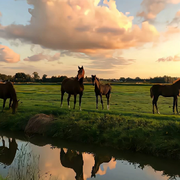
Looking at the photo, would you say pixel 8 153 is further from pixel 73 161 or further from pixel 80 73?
pixel 80 73

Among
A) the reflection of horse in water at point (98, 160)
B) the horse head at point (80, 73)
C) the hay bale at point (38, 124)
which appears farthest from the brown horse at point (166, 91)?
the hay bale at point (38, 124)

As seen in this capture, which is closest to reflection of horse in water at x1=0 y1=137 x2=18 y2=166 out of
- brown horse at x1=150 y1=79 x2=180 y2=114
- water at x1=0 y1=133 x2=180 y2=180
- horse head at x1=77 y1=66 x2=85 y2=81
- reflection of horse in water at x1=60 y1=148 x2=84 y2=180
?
water at x1=0 y1=133 x2=180 y2=180

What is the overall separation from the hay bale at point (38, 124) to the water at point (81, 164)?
195 centimetres

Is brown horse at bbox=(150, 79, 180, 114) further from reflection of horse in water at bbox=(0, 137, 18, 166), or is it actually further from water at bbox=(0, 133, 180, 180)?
reflection of horse in water at bbox=(0, 137, 18, 166)

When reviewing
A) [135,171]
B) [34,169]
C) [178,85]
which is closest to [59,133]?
[34,169]

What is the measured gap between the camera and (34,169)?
761 cm

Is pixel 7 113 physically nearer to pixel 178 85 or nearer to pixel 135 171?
pixel 135 171

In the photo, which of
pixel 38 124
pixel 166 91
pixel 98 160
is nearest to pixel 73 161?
pixel 98 160

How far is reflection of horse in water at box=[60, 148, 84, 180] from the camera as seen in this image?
7886 millimetres

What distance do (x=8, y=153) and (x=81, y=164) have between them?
4.20 metres

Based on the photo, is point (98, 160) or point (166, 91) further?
point (166, 91)

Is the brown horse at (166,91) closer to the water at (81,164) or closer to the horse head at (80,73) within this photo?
the horse head at (80,73)

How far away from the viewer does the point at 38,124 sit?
503 inches

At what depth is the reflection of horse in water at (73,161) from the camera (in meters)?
7.89
